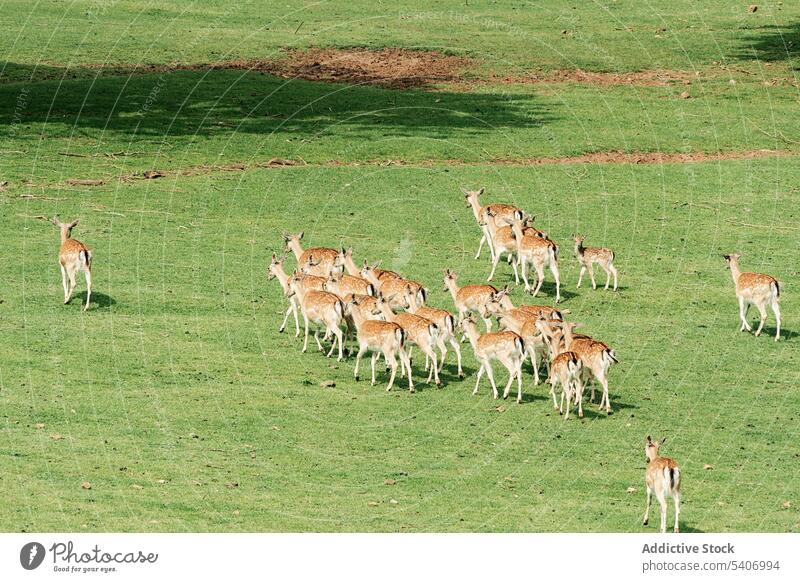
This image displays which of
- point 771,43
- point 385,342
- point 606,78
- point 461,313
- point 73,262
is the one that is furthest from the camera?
point 771,43

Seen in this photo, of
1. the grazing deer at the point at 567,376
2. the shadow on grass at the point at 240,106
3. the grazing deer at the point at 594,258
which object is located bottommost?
the grazing deer at the point at 567,376

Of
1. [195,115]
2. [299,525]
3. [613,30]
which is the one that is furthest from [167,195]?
[613,30]

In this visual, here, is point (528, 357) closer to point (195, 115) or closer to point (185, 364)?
point (185, 364)

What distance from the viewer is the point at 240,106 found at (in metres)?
41.1

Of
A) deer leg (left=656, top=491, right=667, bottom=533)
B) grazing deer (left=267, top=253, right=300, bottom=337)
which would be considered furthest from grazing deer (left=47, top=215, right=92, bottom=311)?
deer leg (left=656, top=491, right=667, bottom=533)

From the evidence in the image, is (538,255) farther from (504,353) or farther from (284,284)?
(504,353)

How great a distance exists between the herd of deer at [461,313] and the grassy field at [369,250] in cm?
53

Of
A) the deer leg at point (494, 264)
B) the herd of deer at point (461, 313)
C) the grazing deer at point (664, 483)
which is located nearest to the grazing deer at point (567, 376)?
the herd of deer at point (461, 313)

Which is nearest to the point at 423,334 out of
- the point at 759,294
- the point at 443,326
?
the point at 443,326

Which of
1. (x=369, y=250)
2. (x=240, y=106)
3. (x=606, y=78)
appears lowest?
(x=369, y=250)

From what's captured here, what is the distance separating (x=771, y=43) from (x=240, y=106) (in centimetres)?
2115

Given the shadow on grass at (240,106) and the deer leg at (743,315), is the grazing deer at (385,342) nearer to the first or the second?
the deer leg at (743,315)

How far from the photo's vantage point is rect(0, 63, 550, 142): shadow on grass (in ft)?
128
